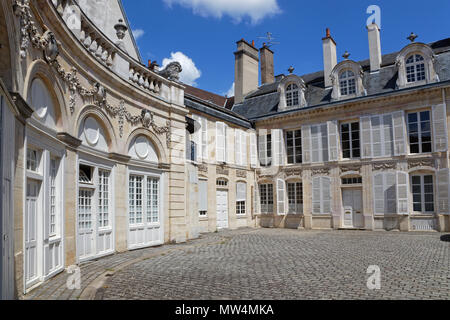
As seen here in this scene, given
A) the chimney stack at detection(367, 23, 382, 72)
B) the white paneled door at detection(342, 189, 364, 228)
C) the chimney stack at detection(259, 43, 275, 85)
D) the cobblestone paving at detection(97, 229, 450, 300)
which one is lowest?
the cobblestone paving at detection(97, 229, 450, 300)

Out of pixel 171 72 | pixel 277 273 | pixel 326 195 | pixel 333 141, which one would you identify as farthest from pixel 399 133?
pixel 277 273

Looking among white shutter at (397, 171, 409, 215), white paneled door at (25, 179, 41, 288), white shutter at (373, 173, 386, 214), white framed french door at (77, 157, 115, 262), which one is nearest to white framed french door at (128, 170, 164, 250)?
white framed french door at (77, 157, 115, 262)

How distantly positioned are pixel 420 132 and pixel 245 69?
10.4 metres

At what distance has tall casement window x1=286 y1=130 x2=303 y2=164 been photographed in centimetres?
1900

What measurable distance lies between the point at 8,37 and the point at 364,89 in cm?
1577

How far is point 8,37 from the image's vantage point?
14.6 feet

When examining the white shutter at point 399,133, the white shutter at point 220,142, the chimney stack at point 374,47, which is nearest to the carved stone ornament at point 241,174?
the white shutter at point 220,142

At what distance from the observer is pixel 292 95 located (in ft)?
64.4

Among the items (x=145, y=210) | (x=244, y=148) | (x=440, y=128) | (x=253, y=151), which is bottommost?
(x=145, y=210)

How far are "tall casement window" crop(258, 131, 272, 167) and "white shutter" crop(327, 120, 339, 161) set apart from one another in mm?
3256

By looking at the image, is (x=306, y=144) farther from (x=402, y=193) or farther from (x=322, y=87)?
(x=402, y=193)

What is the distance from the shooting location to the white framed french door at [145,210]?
9.64 m

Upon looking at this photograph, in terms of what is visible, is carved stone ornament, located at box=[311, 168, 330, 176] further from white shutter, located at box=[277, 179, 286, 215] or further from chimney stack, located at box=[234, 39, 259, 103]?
chimney stack, located at box=[234, 39, 259, 103]
